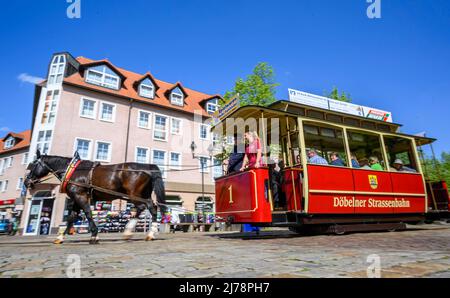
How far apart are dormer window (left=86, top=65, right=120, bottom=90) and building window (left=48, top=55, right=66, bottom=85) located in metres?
1.91

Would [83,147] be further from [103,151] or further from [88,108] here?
[88,108]

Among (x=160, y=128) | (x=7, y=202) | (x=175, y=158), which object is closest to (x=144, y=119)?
(x=160, y=128)

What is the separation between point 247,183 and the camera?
20.1 ft

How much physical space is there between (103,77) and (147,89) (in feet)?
13.1

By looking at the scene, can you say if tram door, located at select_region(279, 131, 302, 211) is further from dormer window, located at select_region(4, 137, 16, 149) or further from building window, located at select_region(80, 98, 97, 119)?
dormer window, located at select_region(4, 137, 16, 149)

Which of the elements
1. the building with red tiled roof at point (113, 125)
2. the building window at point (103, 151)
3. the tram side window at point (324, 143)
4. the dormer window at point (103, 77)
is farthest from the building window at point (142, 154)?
the tram side window at point (324, 143)

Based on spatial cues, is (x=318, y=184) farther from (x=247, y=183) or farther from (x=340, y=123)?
(x=340, y=123)

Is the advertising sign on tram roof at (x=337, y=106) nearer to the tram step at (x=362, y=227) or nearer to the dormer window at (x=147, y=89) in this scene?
the tram step at (x=362, y=227)

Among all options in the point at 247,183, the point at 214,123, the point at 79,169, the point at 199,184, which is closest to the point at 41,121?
the point at 199,184

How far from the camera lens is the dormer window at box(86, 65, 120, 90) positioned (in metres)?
22.7

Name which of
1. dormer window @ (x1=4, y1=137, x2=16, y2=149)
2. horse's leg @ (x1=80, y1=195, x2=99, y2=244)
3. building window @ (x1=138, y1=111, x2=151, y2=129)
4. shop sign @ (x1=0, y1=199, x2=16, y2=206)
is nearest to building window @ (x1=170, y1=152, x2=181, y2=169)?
building window @ (x1=138, y1=111, x2=151, y2=129)

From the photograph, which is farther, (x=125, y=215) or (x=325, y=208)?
(x=125, y=215)

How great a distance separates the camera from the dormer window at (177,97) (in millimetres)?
26825
